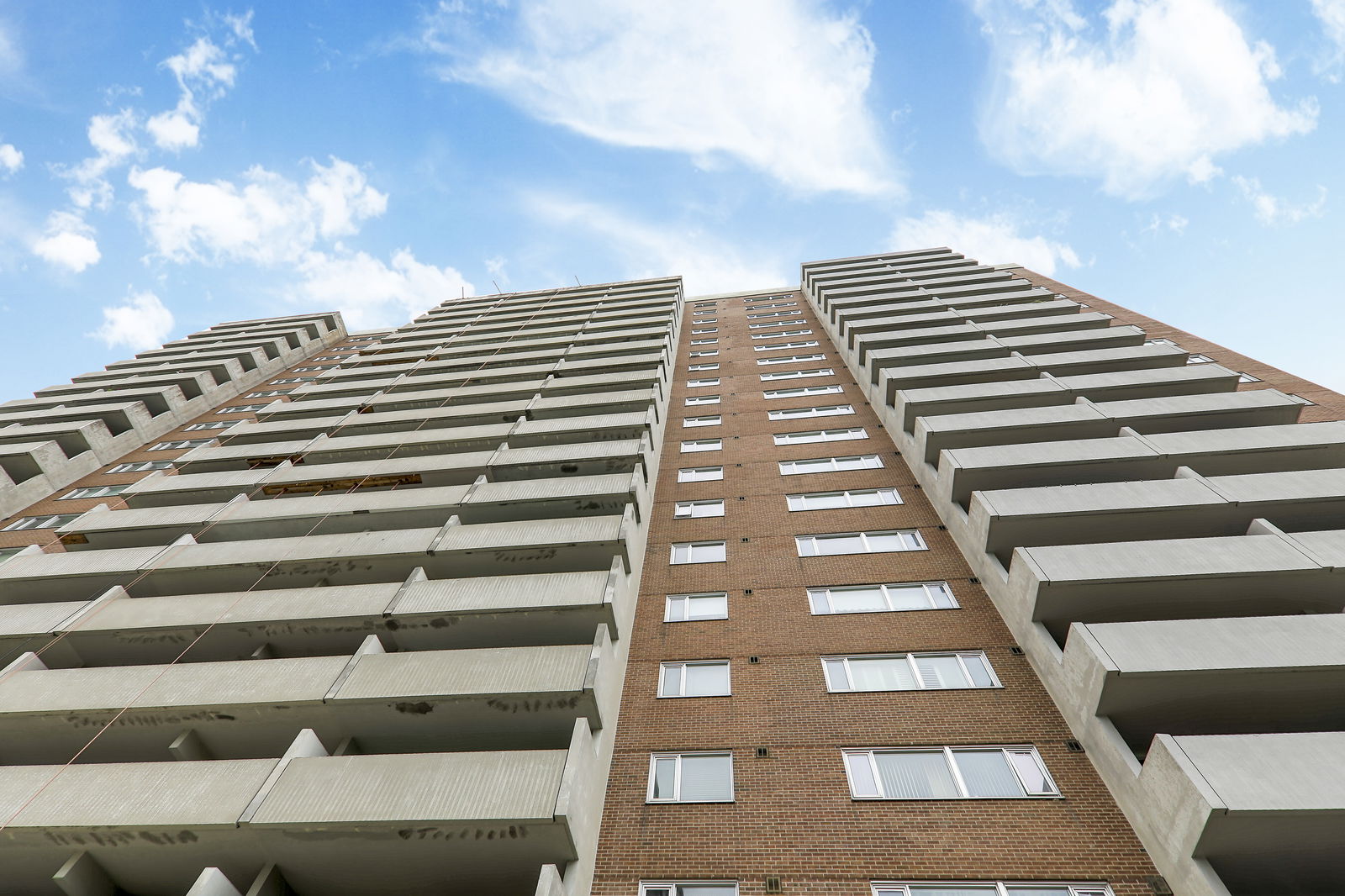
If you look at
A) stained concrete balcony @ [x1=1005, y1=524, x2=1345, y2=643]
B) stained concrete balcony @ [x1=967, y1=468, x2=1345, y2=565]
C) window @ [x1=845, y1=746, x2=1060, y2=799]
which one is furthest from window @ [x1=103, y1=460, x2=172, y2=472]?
stained concrete balcony @ [x1=1005, y1=524, x2=1345, y2=643]

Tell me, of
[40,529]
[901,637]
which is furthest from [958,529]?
[40,529]

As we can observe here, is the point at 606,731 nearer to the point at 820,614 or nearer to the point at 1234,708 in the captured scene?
the point at 820,614

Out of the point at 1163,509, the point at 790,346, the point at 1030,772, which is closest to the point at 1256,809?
the point at 1030,772

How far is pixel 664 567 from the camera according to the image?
17.4 meters

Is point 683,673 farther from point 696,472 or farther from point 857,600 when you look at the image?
point 696,472

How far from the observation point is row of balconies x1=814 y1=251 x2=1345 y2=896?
8.16 m

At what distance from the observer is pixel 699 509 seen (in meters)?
20.3

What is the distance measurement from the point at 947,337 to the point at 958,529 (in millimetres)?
15718

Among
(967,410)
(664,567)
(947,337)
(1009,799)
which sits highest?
(947,337)

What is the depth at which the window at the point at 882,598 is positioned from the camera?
14.9m

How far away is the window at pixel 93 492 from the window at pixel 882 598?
3453 cm

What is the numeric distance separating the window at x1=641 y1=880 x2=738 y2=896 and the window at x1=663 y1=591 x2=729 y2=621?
6410 millimetres

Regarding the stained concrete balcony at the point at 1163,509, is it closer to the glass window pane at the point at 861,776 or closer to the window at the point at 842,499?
the window at the point at 842,499

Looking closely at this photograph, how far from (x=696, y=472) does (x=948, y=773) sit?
14.0 meters
